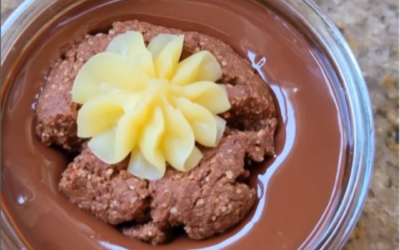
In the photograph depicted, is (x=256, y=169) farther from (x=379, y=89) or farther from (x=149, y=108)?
(x=379, y=89)

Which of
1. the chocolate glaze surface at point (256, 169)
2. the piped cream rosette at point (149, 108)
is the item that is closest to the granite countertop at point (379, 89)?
the chocolate glaze surface at point (256, 169)

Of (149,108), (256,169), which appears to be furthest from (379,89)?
(149,108)

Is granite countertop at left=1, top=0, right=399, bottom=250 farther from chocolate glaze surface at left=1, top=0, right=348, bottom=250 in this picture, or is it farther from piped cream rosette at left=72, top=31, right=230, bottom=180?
piped cream rosette at left=72, top=31, right=230, bottom=180

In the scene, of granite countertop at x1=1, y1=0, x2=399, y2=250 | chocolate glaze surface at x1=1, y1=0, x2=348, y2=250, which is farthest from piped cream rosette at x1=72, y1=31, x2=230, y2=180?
granite countertop at x1=1, y1=0, x2=399, y2=250

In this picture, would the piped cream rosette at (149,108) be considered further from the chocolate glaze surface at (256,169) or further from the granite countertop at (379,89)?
the granite countertop at (379,89)

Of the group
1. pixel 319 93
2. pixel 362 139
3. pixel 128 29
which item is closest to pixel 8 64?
pixel 128 29
